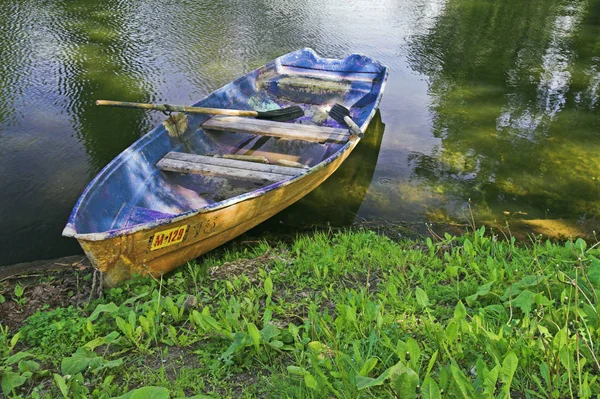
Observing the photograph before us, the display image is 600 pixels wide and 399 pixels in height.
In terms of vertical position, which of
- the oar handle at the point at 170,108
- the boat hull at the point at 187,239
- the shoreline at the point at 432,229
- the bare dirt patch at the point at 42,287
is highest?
the oar handle at the point at 170,108

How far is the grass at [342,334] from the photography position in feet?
6.98

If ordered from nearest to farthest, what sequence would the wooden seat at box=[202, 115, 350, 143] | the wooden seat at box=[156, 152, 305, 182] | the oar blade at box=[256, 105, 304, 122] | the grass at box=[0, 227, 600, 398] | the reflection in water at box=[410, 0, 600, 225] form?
the grass at box=[0, 227, 600, 398] < the wooden seat at box=[156, 152, 305, 182] < the wooden seat at box=[202, 115, 350, 143] < the reflection in water at box=[410, 0, 600, 225] < the oar blade at box=[256, 105, 304, 122]

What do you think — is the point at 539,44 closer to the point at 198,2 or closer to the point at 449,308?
the point at 198,2

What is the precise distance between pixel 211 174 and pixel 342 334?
255 centimetres

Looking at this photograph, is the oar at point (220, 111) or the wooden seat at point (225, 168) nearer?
the wooden seat at point (225, 168)

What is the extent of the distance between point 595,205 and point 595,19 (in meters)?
9.24

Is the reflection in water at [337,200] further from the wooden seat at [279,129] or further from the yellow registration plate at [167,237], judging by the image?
the yellow registration plate at [167,237]

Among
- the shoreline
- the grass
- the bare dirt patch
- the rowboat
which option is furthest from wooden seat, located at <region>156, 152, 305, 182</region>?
the bare dirt patch

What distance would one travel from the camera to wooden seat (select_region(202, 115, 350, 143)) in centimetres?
560

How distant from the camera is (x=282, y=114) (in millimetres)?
6262

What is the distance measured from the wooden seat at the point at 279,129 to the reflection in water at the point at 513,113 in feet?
4.31

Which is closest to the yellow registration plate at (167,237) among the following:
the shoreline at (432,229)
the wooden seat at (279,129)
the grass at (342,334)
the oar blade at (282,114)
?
the grass at (342,334)

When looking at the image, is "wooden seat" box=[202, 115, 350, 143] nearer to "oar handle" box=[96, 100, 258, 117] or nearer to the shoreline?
"oar handle" box=[96, 100, 258, 117]

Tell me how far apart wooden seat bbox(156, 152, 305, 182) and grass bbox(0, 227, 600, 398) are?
1.08 meters
